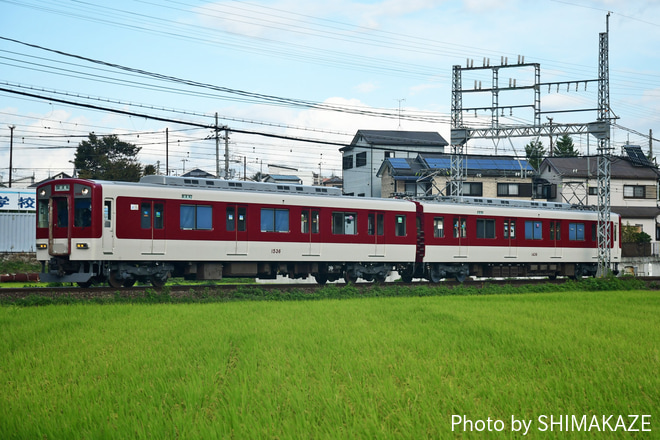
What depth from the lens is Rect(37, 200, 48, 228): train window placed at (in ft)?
61.9

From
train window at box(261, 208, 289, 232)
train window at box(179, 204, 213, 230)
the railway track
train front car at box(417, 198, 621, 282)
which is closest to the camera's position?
the railway track

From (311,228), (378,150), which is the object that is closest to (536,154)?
(378,150)

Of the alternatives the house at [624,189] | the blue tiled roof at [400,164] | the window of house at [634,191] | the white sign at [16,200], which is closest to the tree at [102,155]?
the white sign at [16,200]

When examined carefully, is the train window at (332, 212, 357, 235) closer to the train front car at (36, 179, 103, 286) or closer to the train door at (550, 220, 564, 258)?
the train front car at (36, 179, 103, 286)

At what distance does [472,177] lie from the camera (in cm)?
5025

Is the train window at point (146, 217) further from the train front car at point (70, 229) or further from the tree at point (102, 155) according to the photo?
the tree at point (102, 155)

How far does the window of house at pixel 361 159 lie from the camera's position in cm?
5916

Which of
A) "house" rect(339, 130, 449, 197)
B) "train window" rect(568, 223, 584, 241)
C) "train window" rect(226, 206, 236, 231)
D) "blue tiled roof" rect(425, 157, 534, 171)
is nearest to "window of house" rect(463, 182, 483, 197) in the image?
"blue tiled roof" rect(425, 157, 534, 171)

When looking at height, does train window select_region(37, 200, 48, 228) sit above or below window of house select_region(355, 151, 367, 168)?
below

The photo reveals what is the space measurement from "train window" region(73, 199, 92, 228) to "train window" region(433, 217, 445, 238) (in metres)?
12.9

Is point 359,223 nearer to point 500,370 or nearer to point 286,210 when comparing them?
point 286,210

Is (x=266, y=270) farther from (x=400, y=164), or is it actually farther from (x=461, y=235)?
(x=400, y=164)

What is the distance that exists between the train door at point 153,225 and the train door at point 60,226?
2026 mm

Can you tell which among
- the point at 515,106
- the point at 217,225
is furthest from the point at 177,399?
the point at 515,106
